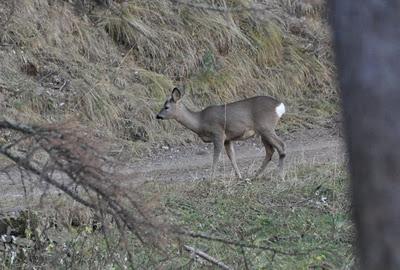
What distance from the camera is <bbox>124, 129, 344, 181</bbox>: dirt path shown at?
1417 centimetres

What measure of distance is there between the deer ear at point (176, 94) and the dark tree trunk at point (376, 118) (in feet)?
40.1

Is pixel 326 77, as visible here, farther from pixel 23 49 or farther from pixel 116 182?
pixel 116 182

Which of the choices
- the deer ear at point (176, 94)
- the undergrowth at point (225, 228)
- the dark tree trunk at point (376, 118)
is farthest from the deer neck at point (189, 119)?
the dark tree trunk at point (376, 118)

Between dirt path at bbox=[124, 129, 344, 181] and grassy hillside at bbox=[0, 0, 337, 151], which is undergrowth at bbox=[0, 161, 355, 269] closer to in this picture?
dirt path at bbox=[124, 129, 344, 181]

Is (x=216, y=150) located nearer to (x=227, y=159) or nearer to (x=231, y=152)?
(x=231, y=152)

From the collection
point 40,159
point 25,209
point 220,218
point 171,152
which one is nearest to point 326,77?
point 171,152

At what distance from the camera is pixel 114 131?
16203mm

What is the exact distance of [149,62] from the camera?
18359 mm

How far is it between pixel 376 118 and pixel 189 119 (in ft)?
39.6

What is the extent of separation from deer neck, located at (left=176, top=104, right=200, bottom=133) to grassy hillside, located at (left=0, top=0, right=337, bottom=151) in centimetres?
106

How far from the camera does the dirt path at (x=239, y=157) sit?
14.2 meters

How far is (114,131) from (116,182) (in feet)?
35.2

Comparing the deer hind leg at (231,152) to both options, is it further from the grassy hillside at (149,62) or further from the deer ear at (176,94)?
the grassy hillside at (149,62)

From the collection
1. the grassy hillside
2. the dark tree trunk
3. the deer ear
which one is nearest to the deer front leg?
the deer ear
